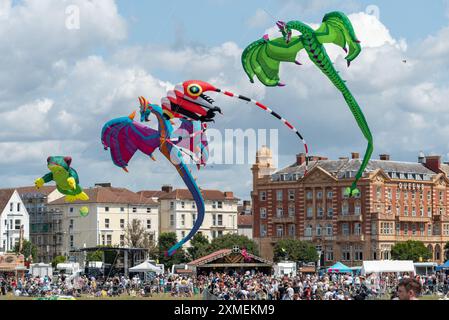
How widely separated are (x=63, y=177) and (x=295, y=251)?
60.4 meters

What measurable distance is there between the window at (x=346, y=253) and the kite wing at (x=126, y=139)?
67.5m

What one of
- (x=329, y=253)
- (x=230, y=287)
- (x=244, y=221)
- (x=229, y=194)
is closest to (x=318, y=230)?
(x=329, y=253)

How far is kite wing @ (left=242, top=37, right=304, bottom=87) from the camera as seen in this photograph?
124ft

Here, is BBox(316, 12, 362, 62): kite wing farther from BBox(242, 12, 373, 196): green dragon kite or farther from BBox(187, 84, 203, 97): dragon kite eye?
BBox(187, 84, 203, 97): dragon kite eye

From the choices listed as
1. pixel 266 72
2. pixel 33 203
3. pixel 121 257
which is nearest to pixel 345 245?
pixel 121 257

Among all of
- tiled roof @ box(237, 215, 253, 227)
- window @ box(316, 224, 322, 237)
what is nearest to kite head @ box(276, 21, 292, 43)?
window @ box(316, 224, 322, 237)

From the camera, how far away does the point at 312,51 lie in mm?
35500

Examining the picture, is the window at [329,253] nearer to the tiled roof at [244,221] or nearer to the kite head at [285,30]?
the tiled roof at [244,221]

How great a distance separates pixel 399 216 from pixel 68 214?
138 feet

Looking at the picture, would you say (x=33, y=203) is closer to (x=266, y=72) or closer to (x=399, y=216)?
(x=399, y=216)

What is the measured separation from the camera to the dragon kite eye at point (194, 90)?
125 feet

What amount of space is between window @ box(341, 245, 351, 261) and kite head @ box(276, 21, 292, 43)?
239 feet

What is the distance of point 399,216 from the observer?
10738 centimetres

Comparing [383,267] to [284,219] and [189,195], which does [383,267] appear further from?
[189,195]
